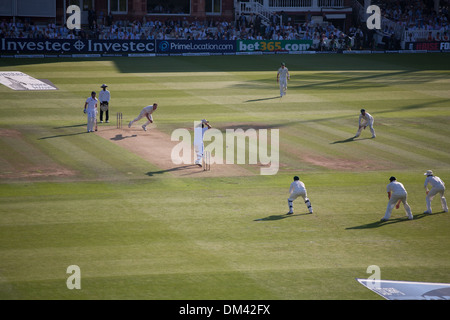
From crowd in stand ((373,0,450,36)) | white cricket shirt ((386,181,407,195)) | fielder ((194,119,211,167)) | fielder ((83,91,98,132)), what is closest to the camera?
white cricket shirt ((386,181,407,195))

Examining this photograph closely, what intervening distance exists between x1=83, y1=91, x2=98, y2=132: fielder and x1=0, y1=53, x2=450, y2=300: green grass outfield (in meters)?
0.85

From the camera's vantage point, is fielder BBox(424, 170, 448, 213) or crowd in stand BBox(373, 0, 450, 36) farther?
crowd in stand BBox(373, 0, 450, 36)

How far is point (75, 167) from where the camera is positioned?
2586cm

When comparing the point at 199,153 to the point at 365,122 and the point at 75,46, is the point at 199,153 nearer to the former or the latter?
the point at 365,122

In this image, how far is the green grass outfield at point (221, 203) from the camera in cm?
1572

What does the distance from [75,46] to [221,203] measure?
129 ft

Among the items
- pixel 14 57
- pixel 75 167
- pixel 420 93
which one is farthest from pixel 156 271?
pixel 14 57

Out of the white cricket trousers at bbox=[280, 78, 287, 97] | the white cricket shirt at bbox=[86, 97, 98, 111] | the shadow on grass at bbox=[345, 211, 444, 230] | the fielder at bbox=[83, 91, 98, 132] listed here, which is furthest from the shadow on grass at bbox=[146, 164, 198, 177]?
the white cricket trousers at bbox=[280, 78, 287, 97]

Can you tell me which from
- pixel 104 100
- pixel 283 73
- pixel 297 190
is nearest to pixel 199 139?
pixel 297 190

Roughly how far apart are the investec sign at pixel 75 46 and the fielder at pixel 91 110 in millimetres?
27145

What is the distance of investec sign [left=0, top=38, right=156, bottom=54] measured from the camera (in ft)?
182

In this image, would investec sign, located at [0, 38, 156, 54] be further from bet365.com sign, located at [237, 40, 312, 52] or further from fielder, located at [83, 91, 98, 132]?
fielder, located at [83, 91, 98, 132]
